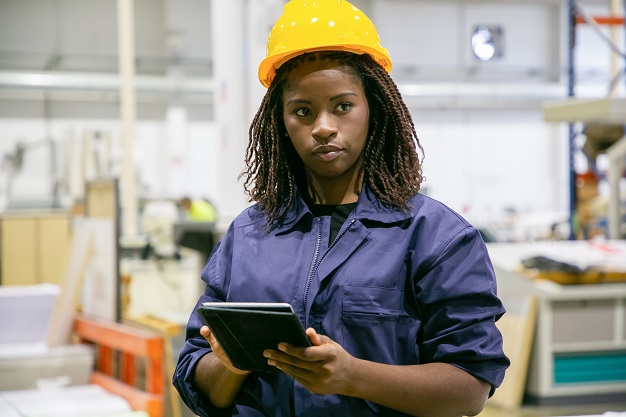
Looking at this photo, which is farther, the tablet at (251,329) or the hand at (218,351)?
the hand at (218,351)

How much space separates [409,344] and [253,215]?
354 mm

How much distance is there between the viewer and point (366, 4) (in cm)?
1517

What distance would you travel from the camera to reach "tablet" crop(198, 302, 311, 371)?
1018 millimetres

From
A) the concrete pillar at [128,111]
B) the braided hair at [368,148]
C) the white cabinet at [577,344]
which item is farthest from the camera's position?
the concrete pillar at [128,111]

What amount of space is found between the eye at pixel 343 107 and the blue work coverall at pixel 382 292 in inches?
5.5

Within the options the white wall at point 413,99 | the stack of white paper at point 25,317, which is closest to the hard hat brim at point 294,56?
the stack of white paper at point 25,317

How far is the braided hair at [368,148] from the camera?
1.26 m

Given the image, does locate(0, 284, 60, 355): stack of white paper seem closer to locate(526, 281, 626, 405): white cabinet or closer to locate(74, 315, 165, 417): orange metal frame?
locate(74, 315, 165, 417): orange metal frame

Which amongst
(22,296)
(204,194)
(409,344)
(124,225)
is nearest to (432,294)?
(409,344)

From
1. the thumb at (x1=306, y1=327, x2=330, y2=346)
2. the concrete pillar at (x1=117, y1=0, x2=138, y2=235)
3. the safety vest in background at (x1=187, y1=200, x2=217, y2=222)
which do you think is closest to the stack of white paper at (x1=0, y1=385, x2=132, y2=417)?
the thumb at (x1=306, y1=327, x2=330, y2=346)

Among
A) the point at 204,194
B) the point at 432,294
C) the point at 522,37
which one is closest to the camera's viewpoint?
the point at 432,294

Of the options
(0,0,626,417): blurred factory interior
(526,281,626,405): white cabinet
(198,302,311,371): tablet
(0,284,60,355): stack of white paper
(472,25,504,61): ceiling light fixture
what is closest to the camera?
(198,302,311,371): tablet

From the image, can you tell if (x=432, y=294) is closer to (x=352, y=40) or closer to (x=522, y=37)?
(x=352, y=40)

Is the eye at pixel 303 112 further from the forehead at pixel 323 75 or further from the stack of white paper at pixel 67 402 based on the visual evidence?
the stack of white paper at pixel 67 402
